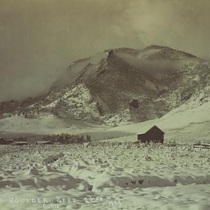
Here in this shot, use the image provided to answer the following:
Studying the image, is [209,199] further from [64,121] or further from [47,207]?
[64,121]

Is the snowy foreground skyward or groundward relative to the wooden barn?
groundward

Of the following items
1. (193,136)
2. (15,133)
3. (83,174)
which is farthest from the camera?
(15,133)

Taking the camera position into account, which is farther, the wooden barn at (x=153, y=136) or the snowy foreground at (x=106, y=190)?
the wooden barn at (x=153, y=136)

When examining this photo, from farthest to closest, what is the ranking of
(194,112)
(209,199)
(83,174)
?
1. (194,112)
2. (83,174)
3. (209,199)

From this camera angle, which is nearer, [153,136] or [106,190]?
[106,190]

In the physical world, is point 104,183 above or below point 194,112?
below

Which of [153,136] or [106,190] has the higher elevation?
[153,136]

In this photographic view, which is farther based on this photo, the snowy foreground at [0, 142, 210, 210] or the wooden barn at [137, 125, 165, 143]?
the wooden barn at [137, 125, 165, 143]

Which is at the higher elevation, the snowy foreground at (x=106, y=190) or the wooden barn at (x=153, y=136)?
the wooden barn at (x=153, y=136)

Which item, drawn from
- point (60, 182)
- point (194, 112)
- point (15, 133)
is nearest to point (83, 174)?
point (60, 182)

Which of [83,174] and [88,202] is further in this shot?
[83,174]
